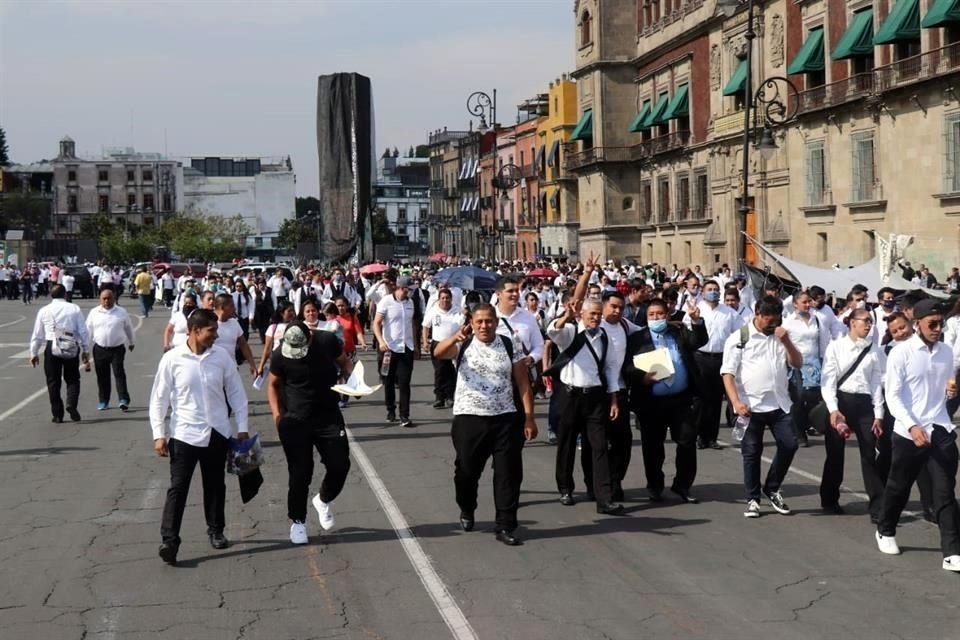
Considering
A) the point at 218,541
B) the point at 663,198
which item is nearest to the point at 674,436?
the point at 218,541

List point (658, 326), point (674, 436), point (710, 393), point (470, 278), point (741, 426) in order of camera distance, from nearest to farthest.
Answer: point (741, 426)
point (674, 436)
point (658, 326)
point (710, 393)
point (470, 278)

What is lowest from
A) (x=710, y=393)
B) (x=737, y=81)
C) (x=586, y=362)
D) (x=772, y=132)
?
(x=710, y=393)

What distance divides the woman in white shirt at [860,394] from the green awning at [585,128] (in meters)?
57.5

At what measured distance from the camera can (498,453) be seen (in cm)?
919

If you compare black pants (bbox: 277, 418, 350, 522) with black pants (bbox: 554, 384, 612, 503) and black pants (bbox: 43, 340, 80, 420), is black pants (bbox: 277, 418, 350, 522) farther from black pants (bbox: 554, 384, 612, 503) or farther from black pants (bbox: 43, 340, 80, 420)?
black pants (bbox: 43, 340, 80, 420)

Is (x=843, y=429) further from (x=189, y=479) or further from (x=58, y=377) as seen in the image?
(x=58, y=377)

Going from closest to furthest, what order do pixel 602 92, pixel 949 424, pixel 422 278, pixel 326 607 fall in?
1. pixel 326 607
2. pixel 949 424
3. pixel 422 278
4. pixel 602 92

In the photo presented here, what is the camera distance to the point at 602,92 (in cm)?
6494

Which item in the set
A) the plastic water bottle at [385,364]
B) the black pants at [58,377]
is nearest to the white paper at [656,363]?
the plastic water bottle at [385,364]

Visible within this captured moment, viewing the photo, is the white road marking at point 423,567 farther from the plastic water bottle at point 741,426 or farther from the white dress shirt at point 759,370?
the white dress shirt at point 759,370

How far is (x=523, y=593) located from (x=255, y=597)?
60.4 inches

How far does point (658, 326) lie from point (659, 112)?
1929 inches

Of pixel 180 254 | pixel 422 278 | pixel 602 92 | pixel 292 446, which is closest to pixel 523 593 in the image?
pixel 292 446

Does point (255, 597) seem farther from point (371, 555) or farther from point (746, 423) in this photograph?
point (746, 423)
